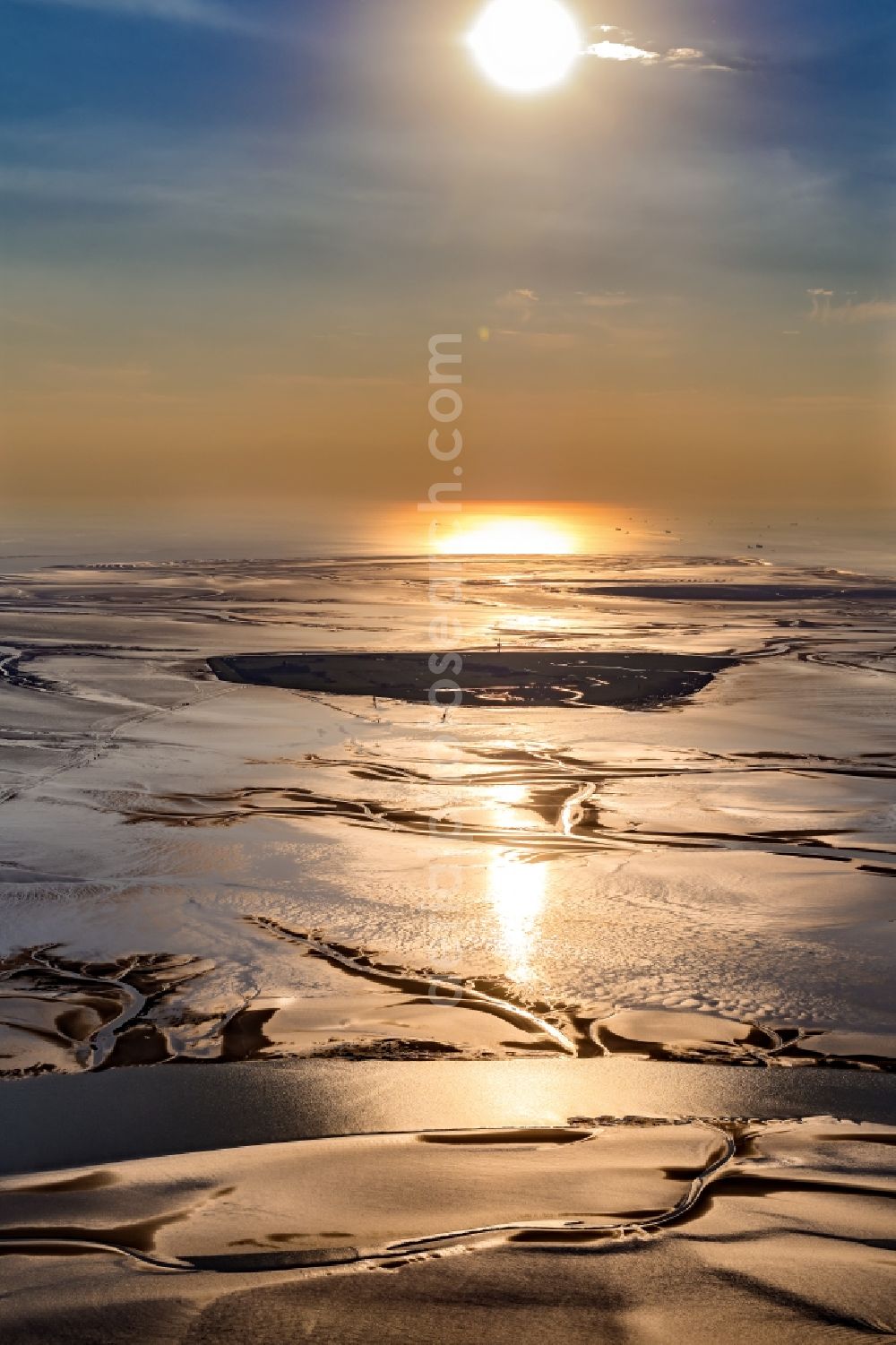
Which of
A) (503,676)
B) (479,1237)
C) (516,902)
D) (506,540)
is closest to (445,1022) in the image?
(516,902)

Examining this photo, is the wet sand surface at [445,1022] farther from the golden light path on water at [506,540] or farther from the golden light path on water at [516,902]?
the golden light path on water at [506,540]

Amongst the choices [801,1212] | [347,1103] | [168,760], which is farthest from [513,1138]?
[168,760]

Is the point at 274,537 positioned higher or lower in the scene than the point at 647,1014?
higher

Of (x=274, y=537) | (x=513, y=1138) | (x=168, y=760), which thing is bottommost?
(x=513, y=1138)

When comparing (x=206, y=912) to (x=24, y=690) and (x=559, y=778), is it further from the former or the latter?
(x=24, y=690)

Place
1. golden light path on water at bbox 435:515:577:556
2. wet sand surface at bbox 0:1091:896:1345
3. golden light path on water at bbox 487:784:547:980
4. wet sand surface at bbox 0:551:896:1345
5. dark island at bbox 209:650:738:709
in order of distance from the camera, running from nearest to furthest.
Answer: wet sand surface at bbox 0:1091:896:1345 < wet sand surface at bbox 0:551:896:1345 < golden light path on water at bbox 487:784:547:980 < dark island at bbox 209:650:738:709 < golden light path on water at bbox 435:515:577:556

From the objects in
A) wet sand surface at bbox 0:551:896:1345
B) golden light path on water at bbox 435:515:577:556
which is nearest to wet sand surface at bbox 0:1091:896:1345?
wet sand surface at bbox 0:551:896:1345

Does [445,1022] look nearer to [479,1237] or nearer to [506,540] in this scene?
[479,1237]

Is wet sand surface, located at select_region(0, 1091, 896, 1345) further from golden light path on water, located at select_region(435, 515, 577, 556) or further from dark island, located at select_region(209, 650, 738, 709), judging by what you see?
golden light path on water, located at select_region(435, 515, 577, 556)

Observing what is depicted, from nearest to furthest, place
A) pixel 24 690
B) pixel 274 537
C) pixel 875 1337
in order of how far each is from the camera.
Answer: pixel 875 1337 → pixel 24 690 → pixel 274 537
